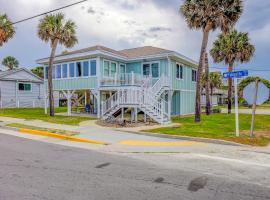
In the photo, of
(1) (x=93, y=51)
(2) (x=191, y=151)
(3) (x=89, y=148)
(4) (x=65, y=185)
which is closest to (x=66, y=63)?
(1) (x=93, y=51)

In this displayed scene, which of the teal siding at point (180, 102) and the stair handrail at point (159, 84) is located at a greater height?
the stair handrail at point (159, 84)

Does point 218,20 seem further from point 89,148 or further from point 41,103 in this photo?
point 41,103

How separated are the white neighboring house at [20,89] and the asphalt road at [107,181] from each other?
27.6m

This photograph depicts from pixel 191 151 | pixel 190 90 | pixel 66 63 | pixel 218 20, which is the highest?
pixel 218 20

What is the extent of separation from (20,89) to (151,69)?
70.9 ft

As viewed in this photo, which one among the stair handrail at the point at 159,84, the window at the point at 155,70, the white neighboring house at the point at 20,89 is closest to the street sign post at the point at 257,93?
the stair handrail at the point at 159,84

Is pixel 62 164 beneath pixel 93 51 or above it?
beneath

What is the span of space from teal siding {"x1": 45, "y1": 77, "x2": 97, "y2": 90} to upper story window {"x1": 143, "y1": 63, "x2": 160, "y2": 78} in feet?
15.9

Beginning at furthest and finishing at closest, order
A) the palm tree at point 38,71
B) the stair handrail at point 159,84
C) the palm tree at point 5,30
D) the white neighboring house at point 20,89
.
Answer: the palm tree at point 38,71
the white neighboring house at point 20,89
the palm tree at point 5,30
the stair handrail at point 159,84

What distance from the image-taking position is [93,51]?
19.1 meters

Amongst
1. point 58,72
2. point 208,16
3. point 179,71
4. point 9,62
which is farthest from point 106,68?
point 9,62

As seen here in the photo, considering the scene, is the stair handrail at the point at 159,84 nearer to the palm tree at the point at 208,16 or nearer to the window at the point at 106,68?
the palm tree at the point at 208,16

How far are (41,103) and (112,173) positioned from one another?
109 feet

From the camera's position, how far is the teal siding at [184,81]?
853 inches
